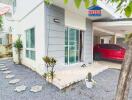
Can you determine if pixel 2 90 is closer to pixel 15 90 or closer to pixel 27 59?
pixel 15 90

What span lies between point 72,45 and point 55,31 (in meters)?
2.04

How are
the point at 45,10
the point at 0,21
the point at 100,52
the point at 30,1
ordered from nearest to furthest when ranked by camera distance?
the point at 45,10
the point at 30,1
the point at 100,52
the point at 0,21

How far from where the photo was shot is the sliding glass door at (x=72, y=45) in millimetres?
8469

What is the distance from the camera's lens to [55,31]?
7.31m

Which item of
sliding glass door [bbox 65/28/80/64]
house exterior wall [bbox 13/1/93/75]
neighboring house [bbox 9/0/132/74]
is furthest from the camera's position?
sliding glass door [bbox 65/28/80/64]

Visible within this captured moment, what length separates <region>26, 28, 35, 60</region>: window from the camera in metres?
8.55

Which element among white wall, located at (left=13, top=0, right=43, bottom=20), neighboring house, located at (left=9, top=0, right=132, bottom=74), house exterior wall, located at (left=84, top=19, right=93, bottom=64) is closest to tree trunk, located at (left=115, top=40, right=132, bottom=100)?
neighboring house, located at (left=9, top=0, right=132, bottom=74)

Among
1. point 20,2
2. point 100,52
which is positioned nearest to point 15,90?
point 20,2

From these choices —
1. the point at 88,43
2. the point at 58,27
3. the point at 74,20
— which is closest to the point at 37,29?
the point at 58,27

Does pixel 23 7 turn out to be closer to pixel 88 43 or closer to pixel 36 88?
pixel 88 43

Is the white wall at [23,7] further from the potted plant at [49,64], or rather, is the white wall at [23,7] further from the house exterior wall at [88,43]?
the house exterior wall at [88,43]

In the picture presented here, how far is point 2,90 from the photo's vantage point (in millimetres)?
5684

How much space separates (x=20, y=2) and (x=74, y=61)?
18.3 feet

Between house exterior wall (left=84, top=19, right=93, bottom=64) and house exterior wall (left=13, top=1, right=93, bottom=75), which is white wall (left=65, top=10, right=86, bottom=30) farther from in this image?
house exterior wall (left=84, top=19, right=93, bottom=64)
